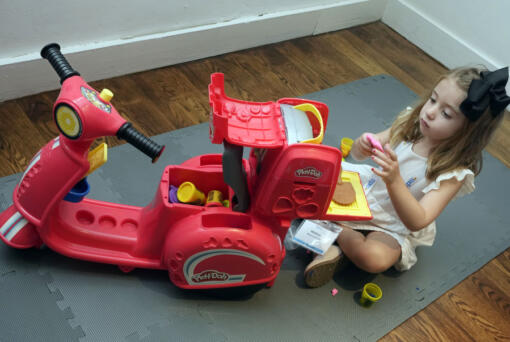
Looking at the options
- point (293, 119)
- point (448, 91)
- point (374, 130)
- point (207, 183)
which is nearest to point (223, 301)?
point (207, 183)

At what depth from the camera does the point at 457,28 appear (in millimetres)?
2393

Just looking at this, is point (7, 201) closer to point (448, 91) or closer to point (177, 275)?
point (177, 275)

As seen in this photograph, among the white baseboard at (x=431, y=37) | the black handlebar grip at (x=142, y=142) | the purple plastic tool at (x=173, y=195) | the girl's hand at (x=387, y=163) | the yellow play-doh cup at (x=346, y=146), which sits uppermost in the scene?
the black handlebar grip at (x=142, y=142)

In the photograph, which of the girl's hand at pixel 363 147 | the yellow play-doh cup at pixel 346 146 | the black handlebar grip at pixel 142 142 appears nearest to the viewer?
the black handlebar grip at pixel 142 142

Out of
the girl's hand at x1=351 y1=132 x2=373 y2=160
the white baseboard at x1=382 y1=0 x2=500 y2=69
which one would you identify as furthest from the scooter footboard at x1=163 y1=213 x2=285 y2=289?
the white baseboard at x1=382 y1=0 x2=500 y2=69

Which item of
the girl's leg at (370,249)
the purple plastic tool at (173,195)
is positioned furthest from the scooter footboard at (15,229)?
the girl's leg at (370,249)

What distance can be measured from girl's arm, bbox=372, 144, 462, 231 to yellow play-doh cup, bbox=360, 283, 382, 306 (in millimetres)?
212

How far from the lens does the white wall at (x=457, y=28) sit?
2.25 meters

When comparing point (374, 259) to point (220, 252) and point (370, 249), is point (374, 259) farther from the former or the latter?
point (220, 252)

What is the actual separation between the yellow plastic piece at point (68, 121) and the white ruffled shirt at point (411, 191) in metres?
0.76

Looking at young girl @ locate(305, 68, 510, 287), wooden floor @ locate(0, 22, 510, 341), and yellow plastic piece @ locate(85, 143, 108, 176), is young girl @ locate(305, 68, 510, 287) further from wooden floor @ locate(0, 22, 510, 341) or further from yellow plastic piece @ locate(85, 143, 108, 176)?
yellow plastic piece @ locate(85, 143, 108, 176)

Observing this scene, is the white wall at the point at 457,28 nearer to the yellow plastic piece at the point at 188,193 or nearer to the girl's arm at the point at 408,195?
the girl's arm at the point at 408,195

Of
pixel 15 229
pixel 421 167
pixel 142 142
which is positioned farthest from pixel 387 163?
pixel 15 229

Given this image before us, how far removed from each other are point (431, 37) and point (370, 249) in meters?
1.59
